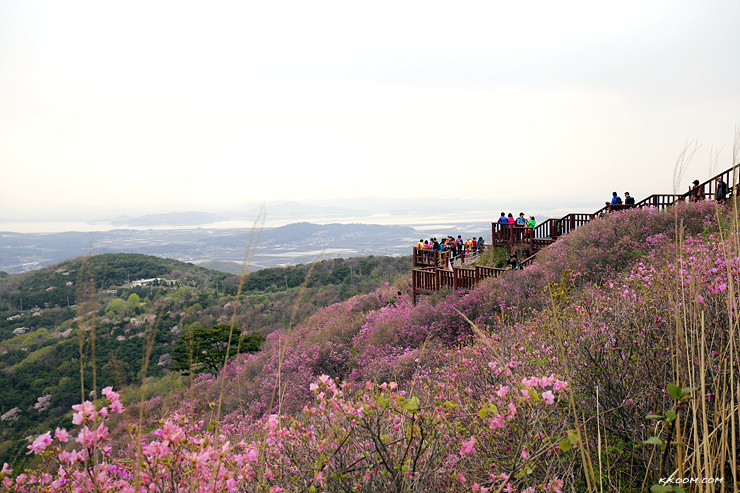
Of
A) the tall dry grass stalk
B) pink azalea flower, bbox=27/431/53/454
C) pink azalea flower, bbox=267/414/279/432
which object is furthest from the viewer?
pink azalea flower, bbox=267/414/279/432

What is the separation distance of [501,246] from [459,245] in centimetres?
231

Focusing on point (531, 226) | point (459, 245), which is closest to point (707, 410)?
point (531, 226)

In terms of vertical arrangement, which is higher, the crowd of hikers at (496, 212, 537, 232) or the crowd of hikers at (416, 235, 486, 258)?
the crowd of hikers at (496, 212, 537, 232)

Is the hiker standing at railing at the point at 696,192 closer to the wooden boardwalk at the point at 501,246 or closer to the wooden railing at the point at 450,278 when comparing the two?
the wooden boardwalk at the point at 501,246

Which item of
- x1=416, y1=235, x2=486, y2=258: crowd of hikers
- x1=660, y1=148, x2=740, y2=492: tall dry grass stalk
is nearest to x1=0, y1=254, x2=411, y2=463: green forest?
x1=660, y1=148, x2=740, y2=492: tall dry grass stalk

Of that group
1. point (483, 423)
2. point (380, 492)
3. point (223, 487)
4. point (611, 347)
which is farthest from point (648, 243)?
point (223, 487)

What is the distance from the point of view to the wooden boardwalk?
13031mm

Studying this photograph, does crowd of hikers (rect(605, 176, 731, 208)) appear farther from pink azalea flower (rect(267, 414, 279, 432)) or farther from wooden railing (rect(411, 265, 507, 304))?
pink azalea flower (rect(267, 414, 279, 432))

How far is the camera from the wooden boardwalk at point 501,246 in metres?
13.0

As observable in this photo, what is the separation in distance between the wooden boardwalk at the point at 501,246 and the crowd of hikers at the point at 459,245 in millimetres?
399

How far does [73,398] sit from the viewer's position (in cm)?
2656

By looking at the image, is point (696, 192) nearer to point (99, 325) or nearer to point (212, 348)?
point (99, 325)

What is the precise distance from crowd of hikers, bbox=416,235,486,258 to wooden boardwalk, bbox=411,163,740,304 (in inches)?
15.7

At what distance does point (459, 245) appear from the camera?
1917 cm
